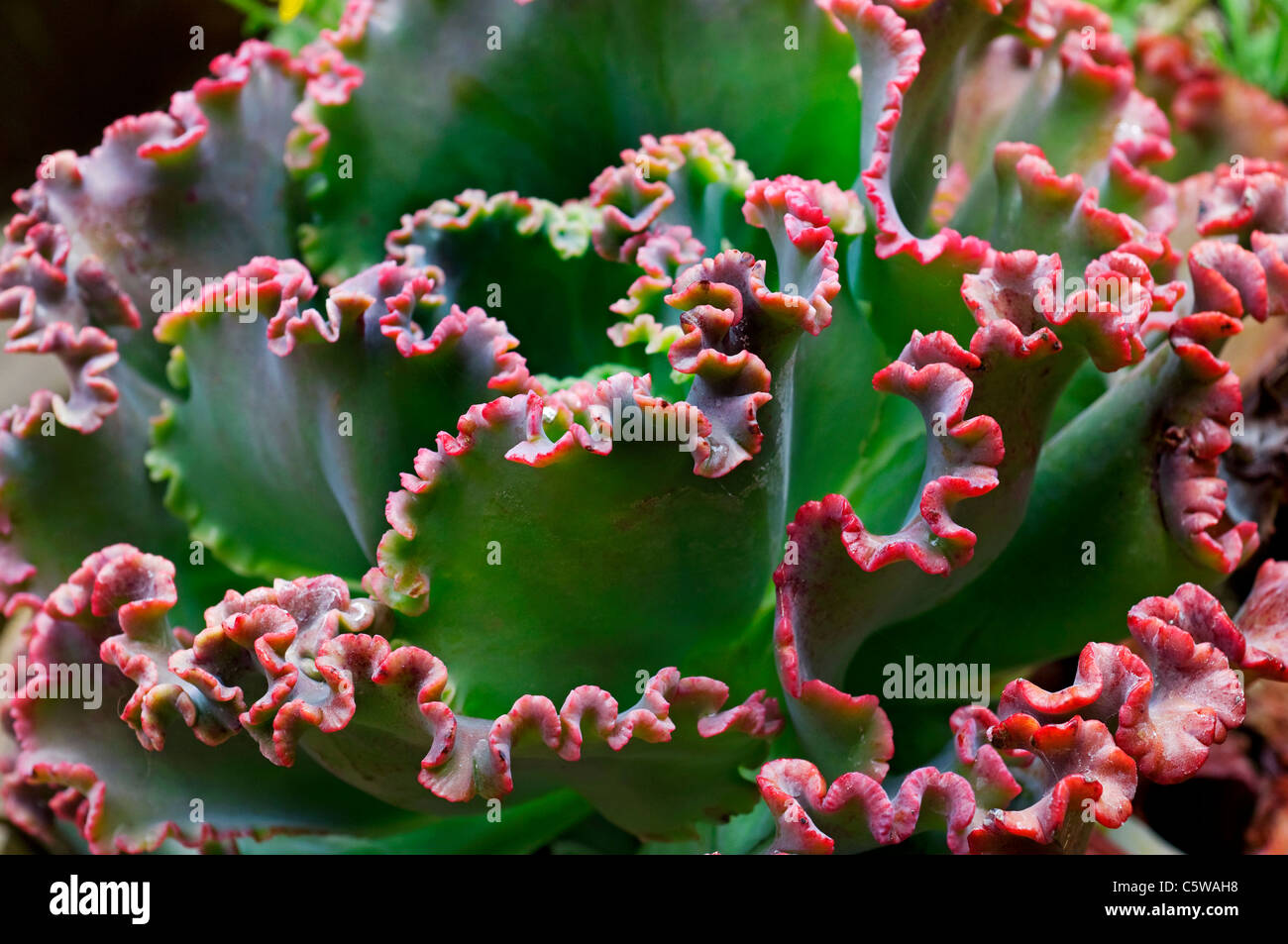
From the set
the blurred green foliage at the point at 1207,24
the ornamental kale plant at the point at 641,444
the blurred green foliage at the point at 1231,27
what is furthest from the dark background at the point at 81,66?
the blurred green foliage at the point at 1231,27

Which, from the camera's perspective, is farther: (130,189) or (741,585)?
(130,189)

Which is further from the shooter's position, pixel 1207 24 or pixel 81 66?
pixel 81 66

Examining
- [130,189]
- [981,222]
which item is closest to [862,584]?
[981,222]

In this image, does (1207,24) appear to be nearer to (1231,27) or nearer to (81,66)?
(1231,27)

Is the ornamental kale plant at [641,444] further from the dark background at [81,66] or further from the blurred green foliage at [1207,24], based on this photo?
the dark background at [81,66]

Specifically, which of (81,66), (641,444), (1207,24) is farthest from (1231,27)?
(81,66)

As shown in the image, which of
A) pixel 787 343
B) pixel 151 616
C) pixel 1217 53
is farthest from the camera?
pixel 1217 53

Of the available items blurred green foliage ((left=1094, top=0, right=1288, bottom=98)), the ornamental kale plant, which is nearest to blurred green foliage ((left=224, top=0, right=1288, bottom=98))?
blurred green foliage ((left=1094, top=0, right=1288, bottom=98))

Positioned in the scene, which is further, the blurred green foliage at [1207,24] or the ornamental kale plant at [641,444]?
the blurred green foliage at [1207,24]
